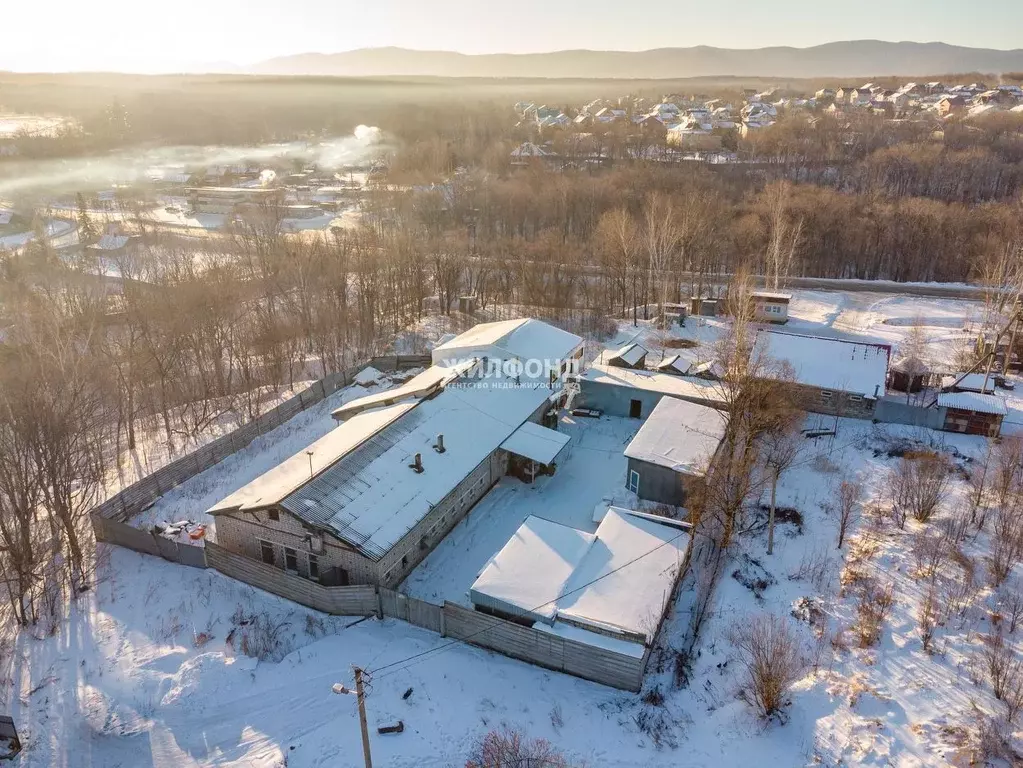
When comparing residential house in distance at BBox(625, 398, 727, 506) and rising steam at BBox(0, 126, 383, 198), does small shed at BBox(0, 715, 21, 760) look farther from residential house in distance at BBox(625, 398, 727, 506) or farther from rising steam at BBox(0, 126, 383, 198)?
rising steam at BBox(0, 126, 383, 198)

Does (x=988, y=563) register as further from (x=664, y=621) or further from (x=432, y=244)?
(x=432, y=244)

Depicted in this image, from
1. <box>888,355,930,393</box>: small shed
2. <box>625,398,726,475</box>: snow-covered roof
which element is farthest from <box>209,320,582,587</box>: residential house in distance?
<box>888,355,930,393</box>: small shed

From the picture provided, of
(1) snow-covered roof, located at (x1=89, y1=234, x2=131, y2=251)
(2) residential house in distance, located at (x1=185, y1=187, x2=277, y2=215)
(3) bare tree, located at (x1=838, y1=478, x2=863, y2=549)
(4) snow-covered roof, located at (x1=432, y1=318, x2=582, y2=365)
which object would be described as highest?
(2) residential house in distance, located at (x1=185, y1=187, x2=277, y2=215)

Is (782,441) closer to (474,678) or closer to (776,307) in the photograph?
(474,678)

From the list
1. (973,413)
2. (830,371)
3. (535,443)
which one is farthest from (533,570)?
(973,413)

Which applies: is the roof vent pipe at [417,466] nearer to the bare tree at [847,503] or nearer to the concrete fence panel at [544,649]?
the concrete fence panel at [544,649]

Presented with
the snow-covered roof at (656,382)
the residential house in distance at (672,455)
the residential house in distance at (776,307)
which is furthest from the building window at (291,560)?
the residential house in distance at (776,307)

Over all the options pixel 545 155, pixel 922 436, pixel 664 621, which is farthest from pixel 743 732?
pixel 545 155
